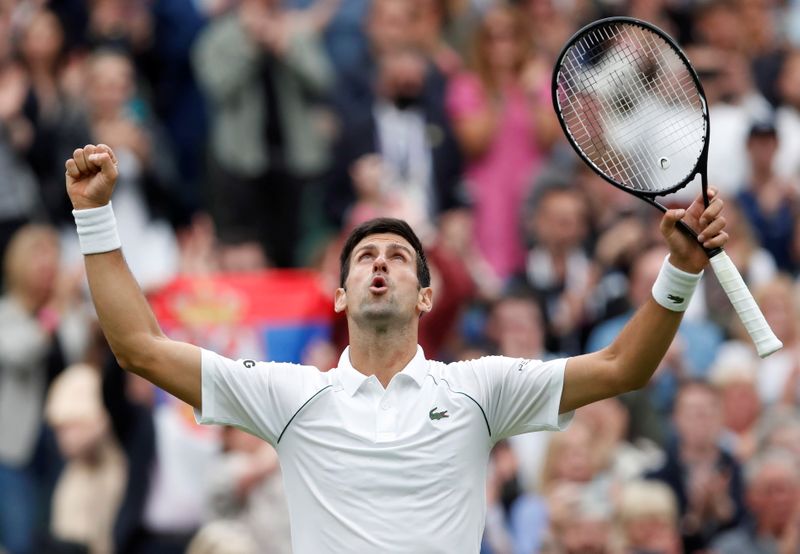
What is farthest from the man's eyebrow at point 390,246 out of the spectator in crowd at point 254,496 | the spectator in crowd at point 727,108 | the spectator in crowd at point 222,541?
the spectator in crowd at point 727,108

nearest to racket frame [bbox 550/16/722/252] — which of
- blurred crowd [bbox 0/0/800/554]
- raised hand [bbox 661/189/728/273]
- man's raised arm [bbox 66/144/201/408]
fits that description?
raised hand [bbox 661/189/728/273]

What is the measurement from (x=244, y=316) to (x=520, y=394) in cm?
517

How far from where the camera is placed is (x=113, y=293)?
6.16 metres

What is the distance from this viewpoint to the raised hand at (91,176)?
613 cm

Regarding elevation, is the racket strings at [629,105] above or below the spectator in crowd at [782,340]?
above

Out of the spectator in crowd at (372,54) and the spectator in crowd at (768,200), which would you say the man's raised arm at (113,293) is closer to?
the spectator in crowd at (372,54)

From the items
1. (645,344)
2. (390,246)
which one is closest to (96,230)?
(390,246)

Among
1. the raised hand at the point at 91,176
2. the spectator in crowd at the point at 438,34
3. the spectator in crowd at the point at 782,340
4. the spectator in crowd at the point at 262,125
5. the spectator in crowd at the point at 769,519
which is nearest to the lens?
the raised hand at the point at 91,176

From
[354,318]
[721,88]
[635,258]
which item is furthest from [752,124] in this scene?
[354,318]

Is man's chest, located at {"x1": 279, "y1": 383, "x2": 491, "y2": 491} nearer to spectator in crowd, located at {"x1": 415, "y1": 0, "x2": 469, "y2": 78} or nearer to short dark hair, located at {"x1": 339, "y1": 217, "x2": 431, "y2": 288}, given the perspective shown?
short dark hair, located at {"x1": 339, "y1": 217, "x2": 431, "y2": 288}

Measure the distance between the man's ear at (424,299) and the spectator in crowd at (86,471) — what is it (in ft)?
14.1

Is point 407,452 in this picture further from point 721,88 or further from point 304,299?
point 721,88

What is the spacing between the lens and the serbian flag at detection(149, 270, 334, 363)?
11.1 metres

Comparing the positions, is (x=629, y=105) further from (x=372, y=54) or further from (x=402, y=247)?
(x=372, y=54)
